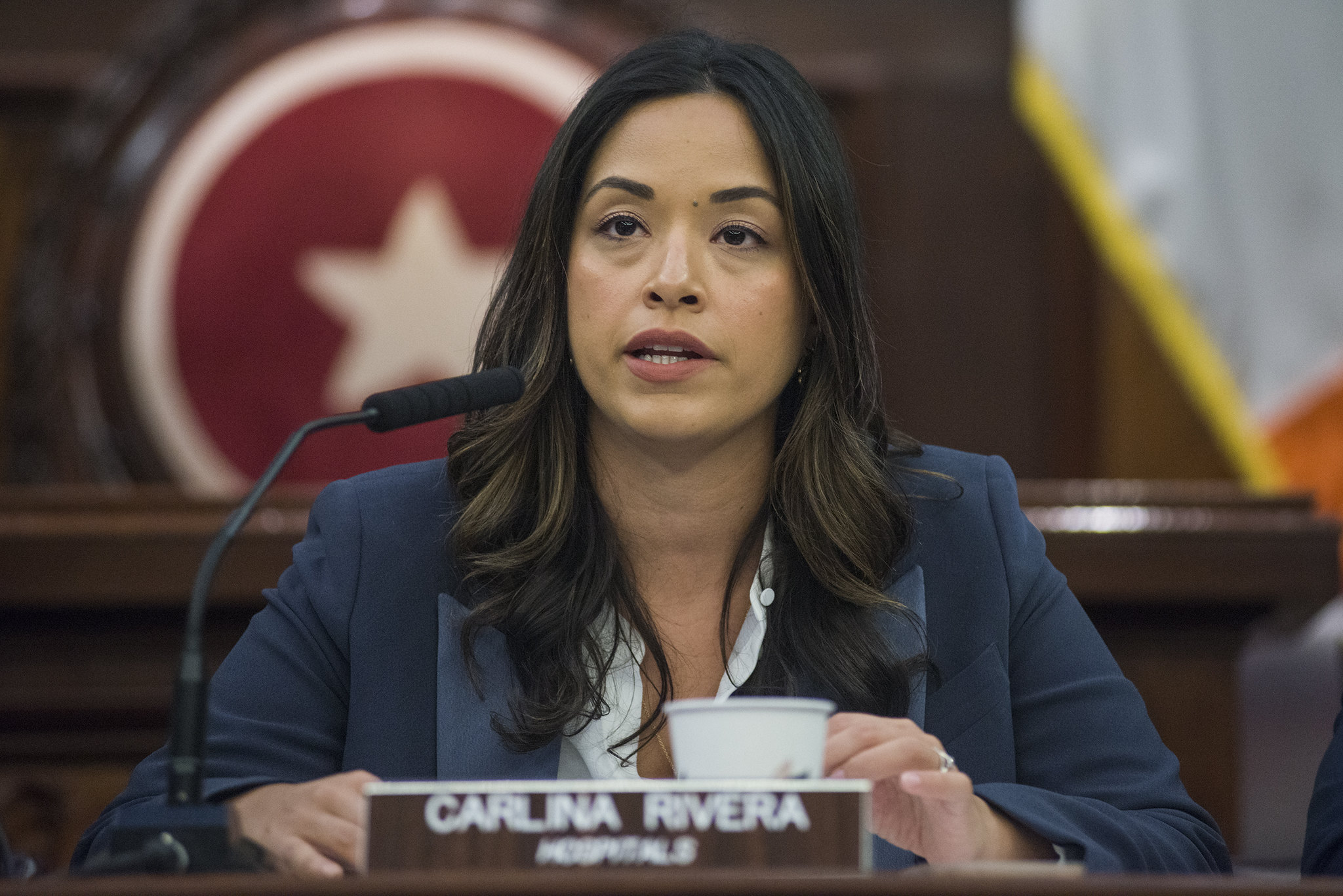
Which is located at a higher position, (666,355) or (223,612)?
(666,355)

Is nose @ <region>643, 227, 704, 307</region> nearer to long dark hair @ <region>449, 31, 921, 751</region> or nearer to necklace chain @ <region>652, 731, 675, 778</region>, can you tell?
long dark hair @ <region>449, 31, 921, 751</region>

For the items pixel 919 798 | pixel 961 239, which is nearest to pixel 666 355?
pixel 919 798

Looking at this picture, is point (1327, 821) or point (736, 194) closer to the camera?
point (1327, 821)

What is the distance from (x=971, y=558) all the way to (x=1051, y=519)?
2.03 ft

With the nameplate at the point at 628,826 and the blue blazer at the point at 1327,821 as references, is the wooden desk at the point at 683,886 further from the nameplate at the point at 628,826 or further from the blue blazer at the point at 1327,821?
the blue blazer at the point at 1327,821

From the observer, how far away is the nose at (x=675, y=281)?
141 cm

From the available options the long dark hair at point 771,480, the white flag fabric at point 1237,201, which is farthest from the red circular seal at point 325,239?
the long dark hair at point 771,480

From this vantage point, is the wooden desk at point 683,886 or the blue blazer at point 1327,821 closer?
the wooden desk at point 683,886

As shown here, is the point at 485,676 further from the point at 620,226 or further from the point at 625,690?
the point at 620,226

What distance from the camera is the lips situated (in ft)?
4.66

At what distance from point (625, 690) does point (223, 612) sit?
89 centimetres

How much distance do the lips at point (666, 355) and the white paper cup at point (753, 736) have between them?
21.9 inches

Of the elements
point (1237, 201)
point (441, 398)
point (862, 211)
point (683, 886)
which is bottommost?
point (683, 886)

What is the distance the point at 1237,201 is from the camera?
2514 mm
